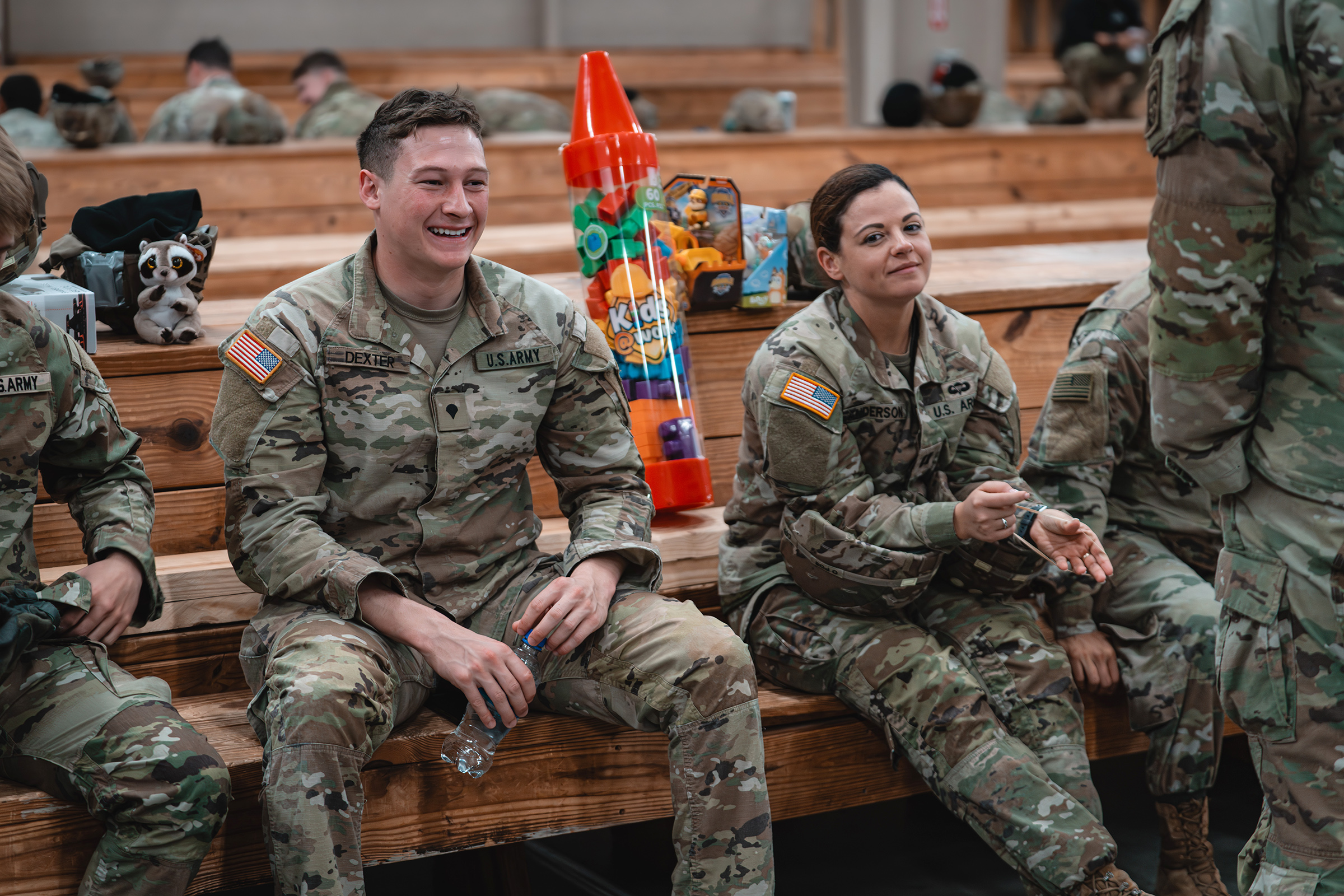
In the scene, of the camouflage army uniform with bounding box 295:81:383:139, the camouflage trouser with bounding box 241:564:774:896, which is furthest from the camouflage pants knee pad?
the camouflage army uniform with bounding box 295:81:383:139

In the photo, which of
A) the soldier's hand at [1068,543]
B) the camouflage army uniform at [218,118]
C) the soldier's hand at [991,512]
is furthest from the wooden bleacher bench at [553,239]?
the soldier's hand at [1068,543]

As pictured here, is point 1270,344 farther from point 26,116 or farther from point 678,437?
point 26,116

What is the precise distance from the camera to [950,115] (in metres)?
5.41

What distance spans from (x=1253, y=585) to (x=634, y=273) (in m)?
1.39

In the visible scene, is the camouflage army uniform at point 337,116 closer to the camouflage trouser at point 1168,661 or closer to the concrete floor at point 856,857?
the concrete floor at point 856,857

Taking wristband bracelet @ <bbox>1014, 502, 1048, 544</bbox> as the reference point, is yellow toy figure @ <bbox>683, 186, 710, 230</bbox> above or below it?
above

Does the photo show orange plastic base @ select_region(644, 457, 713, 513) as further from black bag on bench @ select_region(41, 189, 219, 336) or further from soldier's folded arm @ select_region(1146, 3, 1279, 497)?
soldier's folded arm @ select_region(1146, 3, 1279, 497)

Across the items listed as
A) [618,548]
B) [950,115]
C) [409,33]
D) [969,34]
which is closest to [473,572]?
[618,548]

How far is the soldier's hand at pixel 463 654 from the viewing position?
1.70m

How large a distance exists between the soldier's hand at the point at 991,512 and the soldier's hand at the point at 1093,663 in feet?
1.28

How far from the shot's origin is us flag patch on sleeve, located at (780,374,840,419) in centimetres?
201

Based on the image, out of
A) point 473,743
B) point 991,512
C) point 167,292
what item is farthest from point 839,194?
point 167,292

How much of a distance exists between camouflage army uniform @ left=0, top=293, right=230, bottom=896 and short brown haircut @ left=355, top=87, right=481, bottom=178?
49 cm

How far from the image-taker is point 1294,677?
51.2 inches
